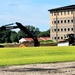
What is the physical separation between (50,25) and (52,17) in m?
4.57

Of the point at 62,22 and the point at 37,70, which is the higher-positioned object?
the point at 62,22

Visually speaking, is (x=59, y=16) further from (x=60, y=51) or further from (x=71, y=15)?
(x=60, y=51)

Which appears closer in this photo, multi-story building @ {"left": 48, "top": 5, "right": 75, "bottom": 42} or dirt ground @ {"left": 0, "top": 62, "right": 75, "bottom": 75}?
dirt ground @ {"left": 0, "top": 62, "right": 75, "bottom": 75}

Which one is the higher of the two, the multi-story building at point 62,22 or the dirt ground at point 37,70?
the multi-story building at point 62,22

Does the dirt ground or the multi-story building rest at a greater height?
the multi-story building

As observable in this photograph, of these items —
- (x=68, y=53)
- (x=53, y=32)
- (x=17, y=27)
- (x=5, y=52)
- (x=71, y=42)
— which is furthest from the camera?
(x=53, y=32)

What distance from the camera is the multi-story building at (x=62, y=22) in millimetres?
176500

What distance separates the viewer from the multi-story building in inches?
6949

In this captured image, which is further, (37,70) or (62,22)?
(62,22)

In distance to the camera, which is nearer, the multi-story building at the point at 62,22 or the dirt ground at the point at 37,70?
the dirt ground at the point at 37,70

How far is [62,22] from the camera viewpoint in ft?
592

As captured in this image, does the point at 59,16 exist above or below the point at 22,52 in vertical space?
above

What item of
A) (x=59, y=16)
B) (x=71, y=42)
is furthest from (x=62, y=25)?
(x=71, y=42)

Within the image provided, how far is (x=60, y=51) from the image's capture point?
36.0 meters
